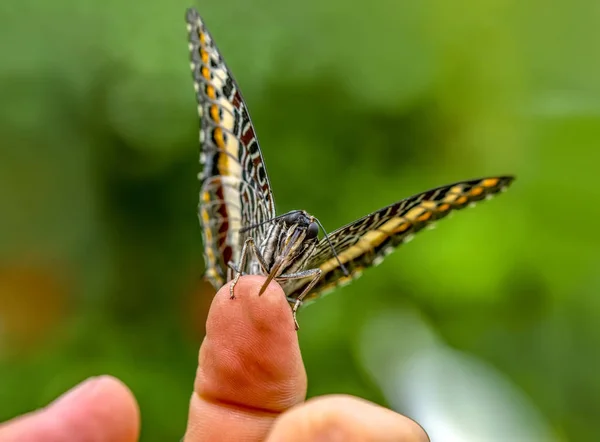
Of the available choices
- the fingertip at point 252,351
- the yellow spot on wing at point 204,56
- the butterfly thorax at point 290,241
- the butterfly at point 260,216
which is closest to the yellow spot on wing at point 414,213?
the butterfly at point 260,216

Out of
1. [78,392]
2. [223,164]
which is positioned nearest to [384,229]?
[223,164]

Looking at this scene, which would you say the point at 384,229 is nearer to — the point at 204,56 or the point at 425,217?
the point at 425,217

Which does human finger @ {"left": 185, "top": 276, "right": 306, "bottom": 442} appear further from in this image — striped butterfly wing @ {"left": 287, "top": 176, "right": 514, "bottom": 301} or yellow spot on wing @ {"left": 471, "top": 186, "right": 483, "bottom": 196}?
yellow spot on wing @ {"left": 471, "top": 186, "right": 483, "bottom": 196}

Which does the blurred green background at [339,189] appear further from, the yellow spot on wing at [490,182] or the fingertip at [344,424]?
the fingertip at [344,424]

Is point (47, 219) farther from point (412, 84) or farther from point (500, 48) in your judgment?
point (500, 48)

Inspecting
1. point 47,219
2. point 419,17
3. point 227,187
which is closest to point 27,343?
point 47,219

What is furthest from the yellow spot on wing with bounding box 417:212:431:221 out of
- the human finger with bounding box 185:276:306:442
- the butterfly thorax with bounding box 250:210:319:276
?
the human finger with bounding box 185:276:306:442
